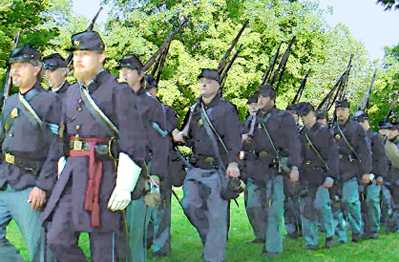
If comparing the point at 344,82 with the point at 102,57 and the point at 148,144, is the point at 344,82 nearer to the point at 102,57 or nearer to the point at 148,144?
the point at 148,144

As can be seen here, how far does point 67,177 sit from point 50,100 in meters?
1.24

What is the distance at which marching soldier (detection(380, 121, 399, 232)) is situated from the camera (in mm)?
14234

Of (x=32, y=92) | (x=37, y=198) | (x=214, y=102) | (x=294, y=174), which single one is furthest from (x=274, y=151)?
(x=37, y=198)

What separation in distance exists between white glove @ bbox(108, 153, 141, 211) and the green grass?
3985 millimetres

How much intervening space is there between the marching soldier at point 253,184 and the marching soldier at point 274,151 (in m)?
0.08

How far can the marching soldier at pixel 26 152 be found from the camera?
6820 mm

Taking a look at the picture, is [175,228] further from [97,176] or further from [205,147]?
[97,176]

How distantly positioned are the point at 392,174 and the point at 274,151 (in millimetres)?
4432

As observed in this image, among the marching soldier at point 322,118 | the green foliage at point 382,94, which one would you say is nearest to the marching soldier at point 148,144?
the marching soldier at point 322,118

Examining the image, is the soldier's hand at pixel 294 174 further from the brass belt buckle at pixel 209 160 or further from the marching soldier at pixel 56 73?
the marching soldier at pixel 56 73

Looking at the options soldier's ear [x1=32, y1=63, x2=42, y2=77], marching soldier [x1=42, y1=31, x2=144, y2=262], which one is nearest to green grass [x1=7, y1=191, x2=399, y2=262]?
soldier's ear [x1=32, y1=63, x2=42, y2=77]

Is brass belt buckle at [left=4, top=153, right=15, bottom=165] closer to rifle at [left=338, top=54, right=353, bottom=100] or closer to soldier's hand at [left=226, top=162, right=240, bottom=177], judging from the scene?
soldier's hand at [left=226, top=162, right=240, bottom=177]

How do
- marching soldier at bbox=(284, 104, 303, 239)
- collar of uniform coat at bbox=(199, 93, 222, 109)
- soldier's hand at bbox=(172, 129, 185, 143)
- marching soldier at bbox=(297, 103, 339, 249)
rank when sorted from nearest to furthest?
1. collar of uniform coat at bbox=(199, 93, 222, 109)
2. soldier's hand at bbox=(172, 129, 185, 143)
3. marching soldier at bbox=(297, 103, 339, 249)
4. marching soldier at bbox=(284, 104, 303, 239)

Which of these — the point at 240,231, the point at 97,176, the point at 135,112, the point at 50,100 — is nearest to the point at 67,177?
the point at 97,176
